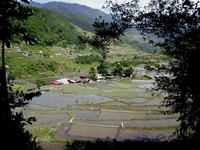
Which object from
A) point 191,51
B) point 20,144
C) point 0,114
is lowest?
point 20,144

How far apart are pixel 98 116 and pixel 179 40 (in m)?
17.1

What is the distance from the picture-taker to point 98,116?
2412cm

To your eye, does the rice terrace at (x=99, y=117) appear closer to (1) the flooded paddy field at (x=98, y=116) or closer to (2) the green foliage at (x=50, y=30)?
(1) the flooded paddy field at (x=98, y=116)

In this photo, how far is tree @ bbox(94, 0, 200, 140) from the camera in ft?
24.0

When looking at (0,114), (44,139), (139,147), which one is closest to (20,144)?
(0,114)

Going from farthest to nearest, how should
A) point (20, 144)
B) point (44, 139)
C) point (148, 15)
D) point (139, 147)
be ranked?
point (44, 139)
point (139, 147)
point (148, 15)
point (20, 144)

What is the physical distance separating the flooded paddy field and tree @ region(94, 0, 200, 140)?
167 inches

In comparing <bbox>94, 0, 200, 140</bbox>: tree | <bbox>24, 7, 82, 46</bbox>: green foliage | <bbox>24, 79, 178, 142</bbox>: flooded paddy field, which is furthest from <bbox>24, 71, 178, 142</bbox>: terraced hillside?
<bbox>24, 7, 82, 46</bbox>: green foliage

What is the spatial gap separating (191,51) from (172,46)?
3.69ft

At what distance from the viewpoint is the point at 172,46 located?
838 centimetres

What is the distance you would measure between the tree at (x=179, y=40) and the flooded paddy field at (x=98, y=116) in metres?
4.24

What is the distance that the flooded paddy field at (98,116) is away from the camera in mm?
19125

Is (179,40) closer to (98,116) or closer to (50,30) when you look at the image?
(98,116)

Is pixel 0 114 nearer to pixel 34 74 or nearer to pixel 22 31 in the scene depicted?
pixel 22 31
